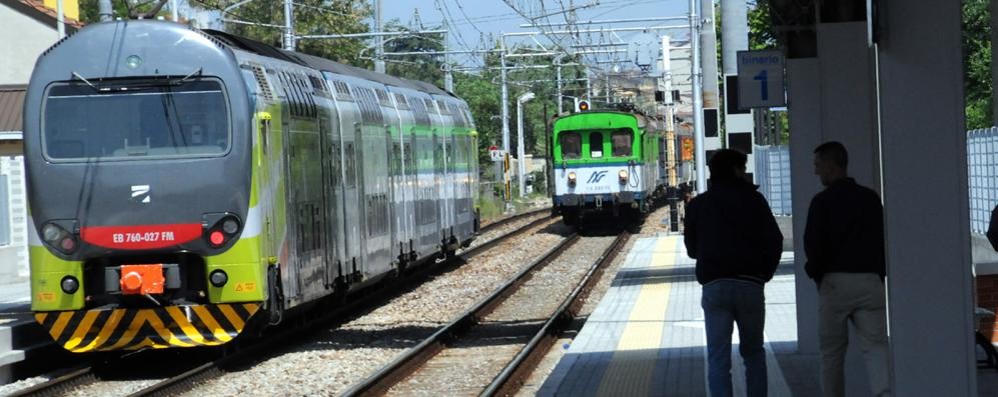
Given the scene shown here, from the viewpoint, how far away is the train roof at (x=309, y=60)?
1547 centimetres

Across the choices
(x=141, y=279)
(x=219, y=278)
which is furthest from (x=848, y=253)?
(x=141, y=279)

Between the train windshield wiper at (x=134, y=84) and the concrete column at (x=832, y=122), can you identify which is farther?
the train windshield wiper at (x=134, y=84)

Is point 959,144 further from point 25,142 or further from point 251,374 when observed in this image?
point 25,142

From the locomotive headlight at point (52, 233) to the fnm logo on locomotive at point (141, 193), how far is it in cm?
72

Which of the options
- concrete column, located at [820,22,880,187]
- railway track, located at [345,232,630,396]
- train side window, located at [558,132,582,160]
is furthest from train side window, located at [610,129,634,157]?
concrete column, located at [820,22,880,187]

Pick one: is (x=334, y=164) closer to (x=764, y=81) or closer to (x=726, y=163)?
(x=764, y=81)

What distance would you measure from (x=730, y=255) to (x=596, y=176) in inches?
1181

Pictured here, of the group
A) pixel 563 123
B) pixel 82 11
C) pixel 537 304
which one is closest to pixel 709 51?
pixel 537 304

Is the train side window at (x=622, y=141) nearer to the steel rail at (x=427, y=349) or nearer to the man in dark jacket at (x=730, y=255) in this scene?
the steel rail at (x=427, y=349)

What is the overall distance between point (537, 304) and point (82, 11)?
176ft

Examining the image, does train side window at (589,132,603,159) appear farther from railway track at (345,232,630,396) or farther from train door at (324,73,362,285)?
train door at (324,73,362,285)

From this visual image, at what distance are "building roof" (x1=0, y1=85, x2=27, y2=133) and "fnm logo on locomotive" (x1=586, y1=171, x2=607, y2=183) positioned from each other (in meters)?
19.2

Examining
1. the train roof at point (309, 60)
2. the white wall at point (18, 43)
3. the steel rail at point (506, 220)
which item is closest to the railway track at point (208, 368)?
the train roof at point (309, 60)

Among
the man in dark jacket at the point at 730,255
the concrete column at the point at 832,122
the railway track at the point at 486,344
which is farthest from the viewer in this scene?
the railway track at the point at 486,344
